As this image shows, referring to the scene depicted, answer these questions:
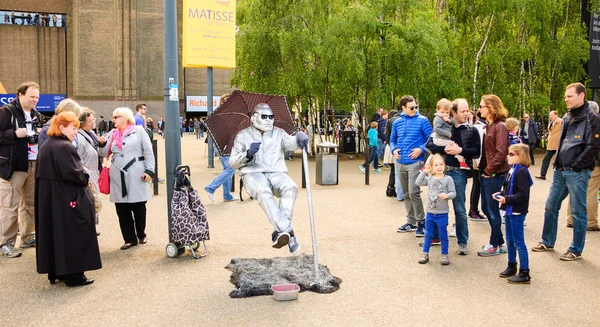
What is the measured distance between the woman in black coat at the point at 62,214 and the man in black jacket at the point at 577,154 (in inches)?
224

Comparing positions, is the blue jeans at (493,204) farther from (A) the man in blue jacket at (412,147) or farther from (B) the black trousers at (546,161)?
(B) the black trousers at (546,161)

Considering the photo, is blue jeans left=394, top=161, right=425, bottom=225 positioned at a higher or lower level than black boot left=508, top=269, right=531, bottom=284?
higher

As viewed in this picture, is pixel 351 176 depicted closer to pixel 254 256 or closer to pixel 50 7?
pixel 254 256

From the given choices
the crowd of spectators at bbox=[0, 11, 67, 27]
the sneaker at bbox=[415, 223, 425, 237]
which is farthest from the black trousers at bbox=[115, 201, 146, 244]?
the crowd of spectators at bbox=[0, 11, 67, 27]

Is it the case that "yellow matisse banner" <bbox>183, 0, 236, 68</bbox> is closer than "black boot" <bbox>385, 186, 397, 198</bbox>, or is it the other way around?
"black boot" <bbox>385, 186, 397, 198</bbox>

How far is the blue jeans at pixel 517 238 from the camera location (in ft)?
20.3

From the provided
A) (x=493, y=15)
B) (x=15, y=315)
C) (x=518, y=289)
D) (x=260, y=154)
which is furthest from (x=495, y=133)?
(x=493, y=15)

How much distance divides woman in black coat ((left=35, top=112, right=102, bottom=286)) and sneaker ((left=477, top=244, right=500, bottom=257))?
15.3ft

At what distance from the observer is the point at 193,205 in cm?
709

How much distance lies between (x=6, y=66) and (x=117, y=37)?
→ 34.3 ft

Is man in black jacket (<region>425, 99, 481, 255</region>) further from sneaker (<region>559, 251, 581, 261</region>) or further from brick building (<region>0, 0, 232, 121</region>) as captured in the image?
brick building (<region>0, 0, 232, 121</region>)

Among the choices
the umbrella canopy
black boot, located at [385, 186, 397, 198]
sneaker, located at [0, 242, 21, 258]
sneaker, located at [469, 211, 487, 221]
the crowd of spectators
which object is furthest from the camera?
the crowd of spectators

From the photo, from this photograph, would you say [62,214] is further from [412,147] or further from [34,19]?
[34,19]

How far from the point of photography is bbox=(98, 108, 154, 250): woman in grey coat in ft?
25.1
